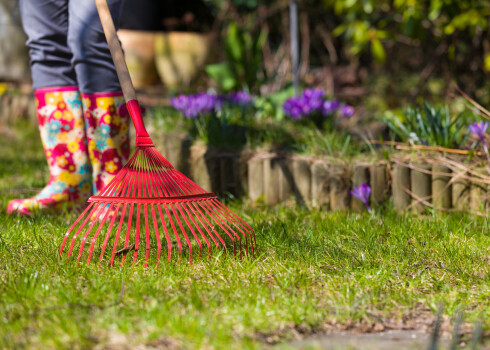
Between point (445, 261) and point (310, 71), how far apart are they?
15.3 ft

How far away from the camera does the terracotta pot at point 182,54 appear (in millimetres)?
5492

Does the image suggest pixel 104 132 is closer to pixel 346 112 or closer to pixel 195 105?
pixel 195 105

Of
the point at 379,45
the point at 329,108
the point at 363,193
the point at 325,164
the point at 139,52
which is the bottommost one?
the point at 363,193

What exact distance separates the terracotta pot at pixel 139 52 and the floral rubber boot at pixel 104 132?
125 inches

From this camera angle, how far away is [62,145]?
2.48 meters

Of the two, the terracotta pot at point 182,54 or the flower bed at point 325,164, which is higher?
the terracotta pot at point 182,54

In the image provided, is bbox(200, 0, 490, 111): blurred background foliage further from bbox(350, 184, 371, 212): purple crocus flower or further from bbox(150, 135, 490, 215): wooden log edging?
bbox(350, 184, 371, 212): purple crocus flower

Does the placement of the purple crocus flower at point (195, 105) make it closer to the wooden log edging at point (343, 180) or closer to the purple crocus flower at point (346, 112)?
the wooden log edging at point (343, 180)

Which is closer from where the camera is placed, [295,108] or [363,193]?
[363,193]

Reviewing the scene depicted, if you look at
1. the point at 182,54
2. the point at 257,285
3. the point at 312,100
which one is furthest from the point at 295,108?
the point at 182,54

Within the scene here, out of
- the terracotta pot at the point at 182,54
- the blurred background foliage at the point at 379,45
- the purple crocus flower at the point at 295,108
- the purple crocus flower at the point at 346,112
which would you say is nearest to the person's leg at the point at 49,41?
the purple crocus flower at the point at 295,108

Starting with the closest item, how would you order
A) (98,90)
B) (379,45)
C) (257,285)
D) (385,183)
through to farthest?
1. (257,285)
2. (98,90)
3. (385,183)
4. (379,45)

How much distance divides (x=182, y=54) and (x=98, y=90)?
320cm

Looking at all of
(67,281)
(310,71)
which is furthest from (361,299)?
(310,71)
